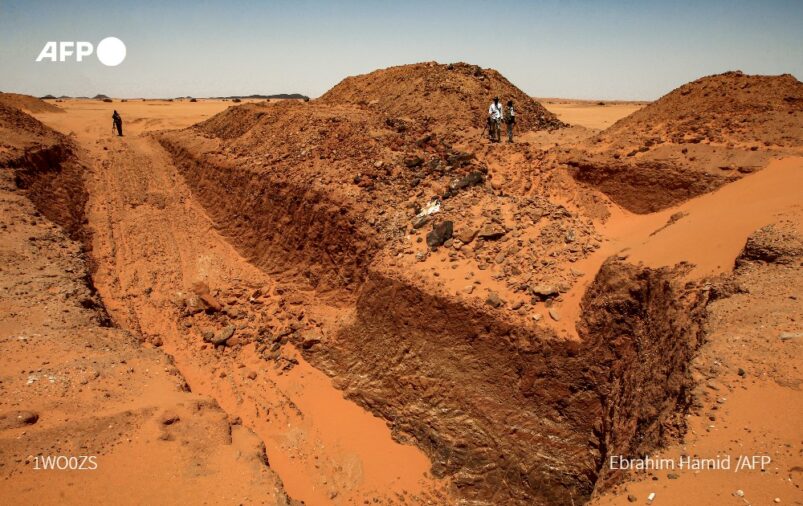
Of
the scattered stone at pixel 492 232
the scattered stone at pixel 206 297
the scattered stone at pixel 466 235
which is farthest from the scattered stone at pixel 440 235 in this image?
the scattered stone at pixel 206 297

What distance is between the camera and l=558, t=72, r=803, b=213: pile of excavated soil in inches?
320

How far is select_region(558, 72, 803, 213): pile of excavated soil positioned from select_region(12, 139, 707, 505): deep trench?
2.59 metres

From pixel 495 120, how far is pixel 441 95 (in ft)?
12.6

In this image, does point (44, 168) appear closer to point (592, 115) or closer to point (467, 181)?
point (467, 181)

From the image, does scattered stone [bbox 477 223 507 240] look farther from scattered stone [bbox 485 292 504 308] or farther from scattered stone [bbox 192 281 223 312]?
scattered stone [bbox 192 281 223 312]

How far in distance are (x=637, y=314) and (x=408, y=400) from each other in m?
3.75

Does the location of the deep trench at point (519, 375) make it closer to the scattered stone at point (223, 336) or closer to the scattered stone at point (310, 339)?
the scattered stone at point (310, 339)

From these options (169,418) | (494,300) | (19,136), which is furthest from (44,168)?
(494,300)

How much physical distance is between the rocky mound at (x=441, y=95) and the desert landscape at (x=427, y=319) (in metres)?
1.53

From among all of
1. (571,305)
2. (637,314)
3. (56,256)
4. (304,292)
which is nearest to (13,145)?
(56,256)

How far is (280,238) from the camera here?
11.3 m

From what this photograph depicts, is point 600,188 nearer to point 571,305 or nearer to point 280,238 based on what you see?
point 571,305

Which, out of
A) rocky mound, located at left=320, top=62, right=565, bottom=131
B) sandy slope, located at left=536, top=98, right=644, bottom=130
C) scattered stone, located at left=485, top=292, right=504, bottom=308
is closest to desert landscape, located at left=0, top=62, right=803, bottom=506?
scattered stone, located at left=485, top=292, right=504, bottom=308

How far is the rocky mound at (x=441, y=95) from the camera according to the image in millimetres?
14758
